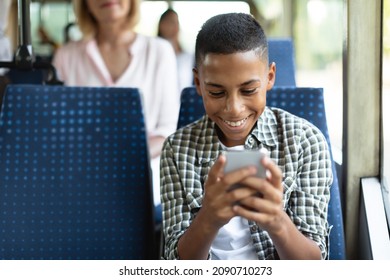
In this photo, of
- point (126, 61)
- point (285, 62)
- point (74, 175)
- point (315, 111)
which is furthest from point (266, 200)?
point (126, 61)

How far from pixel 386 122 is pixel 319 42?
295mm

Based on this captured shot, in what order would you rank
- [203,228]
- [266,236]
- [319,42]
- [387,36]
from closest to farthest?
[203,228]
[266,236]
[387,36]
[319,42]

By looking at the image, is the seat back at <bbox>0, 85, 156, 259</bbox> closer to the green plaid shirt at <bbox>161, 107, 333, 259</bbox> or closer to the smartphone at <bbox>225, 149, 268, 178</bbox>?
the green plaid shirt at <bbox>161, 107, 333, 259</bbox>

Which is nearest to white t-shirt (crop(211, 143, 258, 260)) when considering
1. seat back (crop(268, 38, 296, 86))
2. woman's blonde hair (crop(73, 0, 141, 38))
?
seat back (crop(268, 38, 296, 86))

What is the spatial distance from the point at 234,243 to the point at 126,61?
80 cm

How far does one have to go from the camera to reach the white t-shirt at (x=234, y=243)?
1.06 m

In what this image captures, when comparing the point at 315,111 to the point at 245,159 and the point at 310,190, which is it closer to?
the point at 310,190

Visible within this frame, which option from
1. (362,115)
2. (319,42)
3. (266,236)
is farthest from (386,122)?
(266,236)

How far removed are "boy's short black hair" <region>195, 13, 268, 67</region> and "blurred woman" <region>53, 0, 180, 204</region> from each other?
68cm

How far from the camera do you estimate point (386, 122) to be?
1.45m

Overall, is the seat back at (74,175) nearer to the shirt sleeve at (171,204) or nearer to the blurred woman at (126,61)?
the shirt sleeve at (171,204)

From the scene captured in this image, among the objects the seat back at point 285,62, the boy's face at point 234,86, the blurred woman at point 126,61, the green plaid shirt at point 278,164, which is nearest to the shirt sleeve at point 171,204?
the green plaid shirt at point 278,164

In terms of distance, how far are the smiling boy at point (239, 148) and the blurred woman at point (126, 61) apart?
567 millimetres
